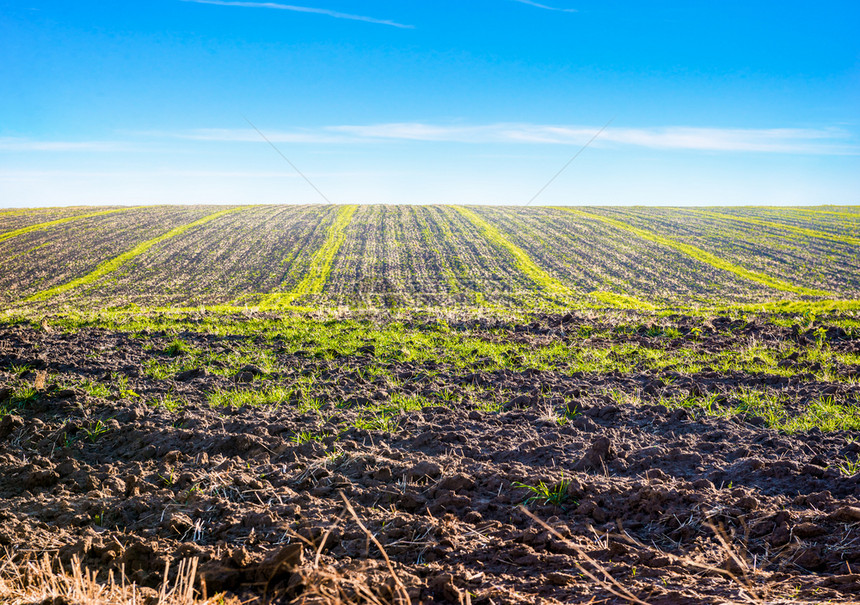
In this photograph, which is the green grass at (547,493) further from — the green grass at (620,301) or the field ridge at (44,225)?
the field ridge at (44,225)

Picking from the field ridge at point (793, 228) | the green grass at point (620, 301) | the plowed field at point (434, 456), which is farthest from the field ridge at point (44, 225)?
the field ridge at point (793, 228)

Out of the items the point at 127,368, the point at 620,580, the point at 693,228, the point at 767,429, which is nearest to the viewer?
the point at 620,580

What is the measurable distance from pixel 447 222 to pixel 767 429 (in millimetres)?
39627

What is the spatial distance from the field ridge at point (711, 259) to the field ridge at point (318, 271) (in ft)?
67.1

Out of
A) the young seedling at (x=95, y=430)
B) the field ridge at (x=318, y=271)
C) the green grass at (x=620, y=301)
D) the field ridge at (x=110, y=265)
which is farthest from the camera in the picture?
the field ridge at (x=110, y=265)

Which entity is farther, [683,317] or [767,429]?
[683,317]

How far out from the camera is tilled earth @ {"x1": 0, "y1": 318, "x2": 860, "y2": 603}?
3193mm

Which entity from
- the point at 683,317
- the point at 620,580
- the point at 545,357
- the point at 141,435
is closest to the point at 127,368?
the point at 141,435

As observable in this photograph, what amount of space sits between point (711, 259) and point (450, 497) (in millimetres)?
31315

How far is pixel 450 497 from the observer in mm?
4289

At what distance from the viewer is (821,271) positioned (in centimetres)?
2733

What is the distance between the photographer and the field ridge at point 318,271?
22.3m

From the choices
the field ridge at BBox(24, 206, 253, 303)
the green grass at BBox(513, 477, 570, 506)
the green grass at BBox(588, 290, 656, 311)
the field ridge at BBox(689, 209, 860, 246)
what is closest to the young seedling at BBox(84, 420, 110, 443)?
the green grass at BBox(513, 477, 570, 506)

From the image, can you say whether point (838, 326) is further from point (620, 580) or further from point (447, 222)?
point (447, 222)
